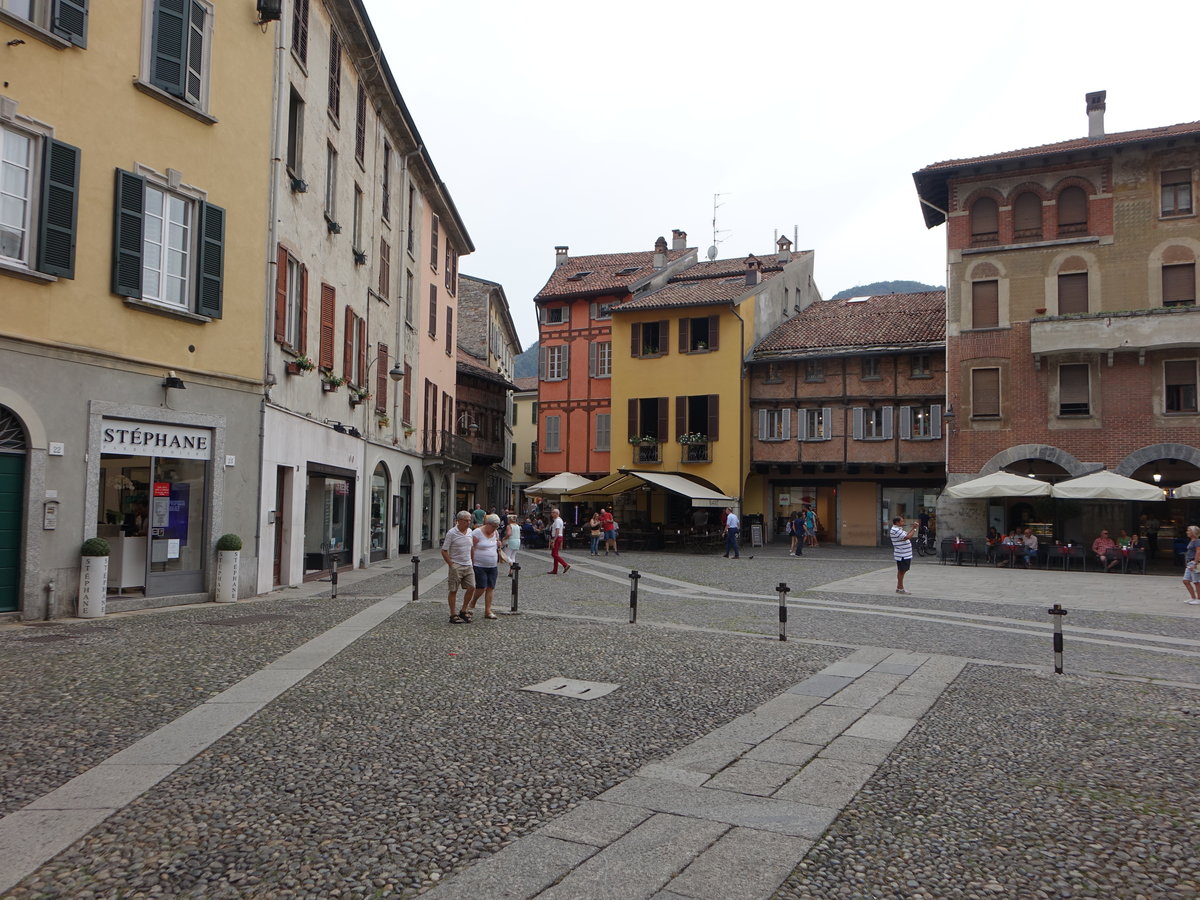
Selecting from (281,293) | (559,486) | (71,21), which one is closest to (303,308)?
(281,293)

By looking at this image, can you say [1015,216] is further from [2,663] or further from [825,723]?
[2,663]

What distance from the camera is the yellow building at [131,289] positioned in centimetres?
1211

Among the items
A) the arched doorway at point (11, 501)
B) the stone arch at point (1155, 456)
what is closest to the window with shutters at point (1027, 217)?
the stone arch at point (1155, 456)

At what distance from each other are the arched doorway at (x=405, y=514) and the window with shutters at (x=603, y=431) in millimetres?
12034

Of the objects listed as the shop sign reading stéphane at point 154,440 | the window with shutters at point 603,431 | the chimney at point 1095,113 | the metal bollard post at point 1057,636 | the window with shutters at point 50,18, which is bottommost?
the metal bollard post at point 1057,636

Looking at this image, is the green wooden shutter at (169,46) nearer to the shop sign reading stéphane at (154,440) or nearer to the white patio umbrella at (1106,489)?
the shop sign reading stéphane at (154,440)

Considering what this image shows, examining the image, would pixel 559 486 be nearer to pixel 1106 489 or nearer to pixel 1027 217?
pixel 1106 489

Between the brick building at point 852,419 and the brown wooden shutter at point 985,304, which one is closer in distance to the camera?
the brown wooden shutter at point 985,304

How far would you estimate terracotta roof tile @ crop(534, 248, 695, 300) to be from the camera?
1650 inches

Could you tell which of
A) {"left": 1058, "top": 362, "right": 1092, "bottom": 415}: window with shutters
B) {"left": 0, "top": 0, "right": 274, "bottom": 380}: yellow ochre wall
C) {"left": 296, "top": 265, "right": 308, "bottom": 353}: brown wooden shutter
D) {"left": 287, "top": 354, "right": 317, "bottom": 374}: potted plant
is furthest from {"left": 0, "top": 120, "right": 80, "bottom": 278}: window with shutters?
{"left": 1058, "top": 362, "right": 1092, "bottom": 415}: window with shutters

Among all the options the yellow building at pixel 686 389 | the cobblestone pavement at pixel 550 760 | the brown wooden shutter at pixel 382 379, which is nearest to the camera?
the cobblestone pavement at pixel 550 760

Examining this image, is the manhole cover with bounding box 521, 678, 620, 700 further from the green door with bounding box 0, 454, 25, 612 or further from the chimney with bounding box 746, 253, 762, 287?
the chimney with bounding box 746, 253, 762, 287

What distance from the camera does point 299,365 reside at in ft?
57.1

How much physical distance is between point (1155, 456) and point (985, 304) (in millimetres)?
6929
